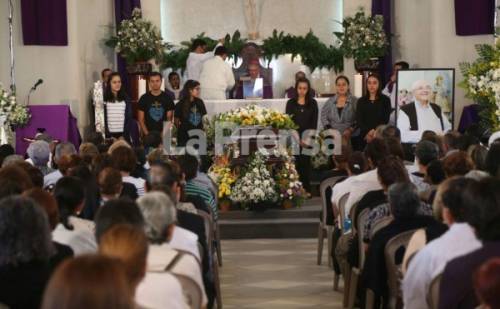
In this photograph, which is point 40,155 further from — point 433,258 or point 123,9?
point 123,9

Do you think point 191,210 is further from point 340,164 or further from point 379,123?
point 379,123

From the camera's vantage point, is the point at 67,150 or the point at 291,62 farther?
the point at 291,62

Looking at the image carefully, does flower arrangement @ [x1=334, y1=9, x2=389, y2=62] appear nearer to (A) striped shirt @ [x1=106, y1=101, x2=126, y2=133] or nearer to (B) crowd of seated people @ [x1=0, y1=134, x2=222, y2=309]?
(A) striped shirt @ [x1=106, y1=101, x2=126, y2=133]

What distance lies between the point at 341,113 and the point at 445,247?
32.1 feet

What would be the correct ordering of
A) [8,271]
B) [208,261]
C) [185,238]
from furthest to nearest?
1. [208,261]
2. [185,238]
3. [8,271]

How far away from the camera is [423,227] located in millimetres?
6812

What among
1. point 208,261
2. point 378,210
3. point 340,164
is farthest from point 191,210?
point 340,164

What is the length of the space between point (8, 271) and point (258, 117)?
357 inches

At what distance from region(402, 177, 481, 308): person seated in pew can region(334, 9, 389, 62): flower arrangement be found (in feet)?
42.1

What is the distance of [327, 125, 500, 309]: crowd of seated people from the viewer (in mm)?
5086

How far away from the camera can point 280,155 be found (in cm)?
1365

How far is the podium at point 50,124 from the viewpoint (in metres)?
17.0

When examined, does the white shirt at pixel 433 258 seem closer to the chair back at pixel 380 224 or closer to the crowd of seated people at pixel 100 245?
the crowd of seated people at pixel 100 245

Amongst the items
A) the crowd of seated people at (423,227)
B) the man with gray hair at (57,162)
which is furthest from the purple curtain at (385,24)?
the man with gray hair at (57,162)
